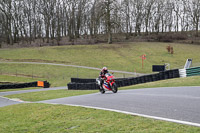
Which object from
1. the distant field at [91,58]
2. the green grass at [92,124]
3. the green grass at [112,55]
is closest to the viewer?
the green grass at [92,124]

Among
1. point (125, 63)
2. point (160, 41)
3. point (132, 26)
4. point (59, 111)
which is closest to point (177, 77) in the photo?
point (59, 111)

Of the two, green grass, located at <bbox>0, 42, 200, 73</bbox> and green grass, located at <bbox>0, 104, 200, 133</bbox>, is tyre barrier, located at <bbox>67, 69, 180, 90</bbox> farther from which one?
→ green grass, located at <bbox>0, 42, 200, 73</bbox>

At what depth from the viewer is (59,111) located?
28.8 feet

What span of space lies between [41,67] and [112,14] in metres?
23.0

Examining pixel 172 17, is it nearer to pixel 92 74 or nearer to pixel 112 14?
pixel 112 14

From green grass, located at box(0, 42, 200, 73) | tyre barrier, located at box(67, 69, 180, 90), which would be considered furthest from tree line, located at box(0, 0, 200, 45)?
tyre barrier, located at box(67, 69, 180, 90)

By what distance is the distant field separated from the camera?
4184 centimetres

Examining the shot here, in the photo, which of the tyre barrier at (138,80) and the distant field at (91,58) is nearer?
the tyre barrier at (138,80)

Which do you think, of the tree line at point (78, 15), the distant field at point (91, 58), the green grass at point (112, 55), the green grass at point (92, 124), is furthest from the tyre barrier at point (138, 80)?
the tree line at point (78, 15)

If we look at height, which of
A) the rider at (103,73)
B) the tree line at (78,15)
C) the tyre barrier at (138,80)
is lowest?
the tyre barrier at (138,80)

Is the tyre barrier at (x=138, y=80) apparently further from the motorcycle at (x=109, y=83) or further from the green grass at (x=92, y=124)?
the green grass at (x=92, y=124)

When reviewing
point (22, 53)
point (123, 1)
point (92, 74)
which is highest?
point (123, 1)

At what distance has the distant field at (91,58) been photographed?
41.8 metres

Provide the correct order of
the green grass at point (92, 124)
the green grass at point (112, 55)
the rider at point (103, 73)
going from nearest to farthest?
the green grass at point (92, 124), the rider at point (103, 73), the green grass at point (112, 55)
